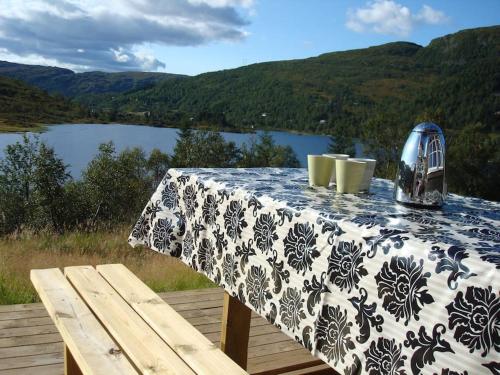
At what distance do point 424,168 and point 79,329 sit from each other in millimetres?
988

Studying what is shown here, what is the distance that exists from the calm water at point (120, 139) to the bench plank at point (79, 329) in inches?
1216

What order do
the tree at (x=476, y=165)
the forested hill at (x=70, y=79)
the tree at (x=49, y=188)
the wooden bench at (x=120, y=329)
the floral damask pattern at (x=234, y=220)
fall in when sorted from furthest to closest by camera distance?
the forested hill at (x=70, y=79) < the tree at (x=476, y=165) < the tree at (x=49, y=188) < the floral damask pattern at (x=234, y=220) < the wooden bench at (x=120, y=329)

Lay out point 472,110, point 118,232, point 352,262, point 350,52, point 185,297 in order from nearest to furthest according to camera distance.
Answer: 1. point 352,262
2. point 185,297
3. point 118,232
4. point 472,110
5. point 350,52

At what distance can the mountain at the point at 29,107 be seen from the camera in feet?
124

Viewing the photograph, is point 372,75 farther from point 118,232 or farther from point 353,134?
point 118,232

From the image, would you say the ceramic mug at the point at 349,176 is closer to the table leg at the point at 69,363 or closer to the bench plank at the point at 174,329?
the bench plank at the point at 174,329

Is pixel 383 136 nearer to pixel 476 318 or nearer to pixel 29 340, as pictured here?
pixel 29 340

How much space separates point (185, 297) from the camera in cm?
293

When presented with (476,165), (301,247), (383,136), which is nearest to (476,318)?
→ (301,247)

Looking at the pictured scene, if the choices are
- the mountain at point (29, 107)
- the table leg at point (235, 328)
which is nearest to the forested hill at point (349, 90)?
the mountain at point (29, 107)

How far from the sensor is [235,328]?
171 cm

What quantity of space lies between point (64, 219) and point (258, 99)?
3051cm

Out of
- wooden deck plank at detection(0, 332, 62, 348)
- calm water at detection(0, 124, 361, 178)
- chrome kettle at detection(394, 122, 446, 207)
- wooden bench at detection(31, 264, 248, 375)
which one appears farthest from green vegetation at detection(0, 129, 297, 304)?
chrome kettle at detection(394, 122, 446, 207)

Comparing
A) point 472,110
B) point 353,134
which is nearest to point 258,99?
point 353,134
